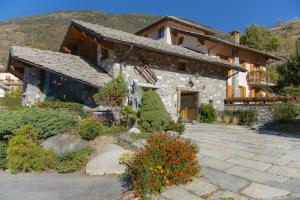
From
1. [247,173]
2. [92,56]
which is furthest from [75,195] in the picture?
[92,56]

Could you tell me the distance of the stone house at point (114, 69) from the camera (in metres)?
14.3

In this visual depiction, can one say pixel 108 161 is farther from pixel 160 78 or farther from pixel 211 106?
pixel 211 106

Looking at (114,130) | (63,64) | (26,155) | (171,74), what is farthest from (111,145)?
(171,74)

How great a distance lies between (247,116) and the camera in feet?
56.4

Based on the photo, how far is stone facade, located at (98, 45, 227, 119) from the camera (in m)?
14.8

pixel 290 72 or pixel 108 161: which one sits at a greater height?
pixel 290 72

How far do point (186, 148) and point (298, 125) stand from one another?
363 inches

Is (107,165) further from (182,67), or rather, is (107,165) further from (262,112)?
(262,112)

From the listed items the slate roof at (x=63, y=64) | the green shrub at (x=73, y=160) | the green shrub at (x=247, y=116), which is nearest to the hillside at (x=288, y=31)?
the green shrub at (x=247, y=116)

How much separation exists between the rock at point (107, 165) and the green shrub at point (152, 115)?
2.73 metres

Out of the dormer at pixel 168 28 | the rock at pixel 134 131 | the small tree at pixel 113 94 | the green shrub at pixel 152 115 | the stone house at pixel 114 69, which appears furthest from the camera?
the dormer at pixel 168 28

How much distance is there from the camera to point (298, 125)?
12820mm

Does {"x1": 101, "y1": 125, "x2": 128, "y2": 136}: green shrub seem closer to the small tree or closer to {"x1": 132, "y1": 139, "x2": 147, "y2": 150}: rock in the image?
the small tree

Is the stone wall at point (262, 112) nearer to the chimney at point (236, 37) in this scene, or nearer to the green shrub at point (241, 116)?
the green shrub at point (241, 116)
